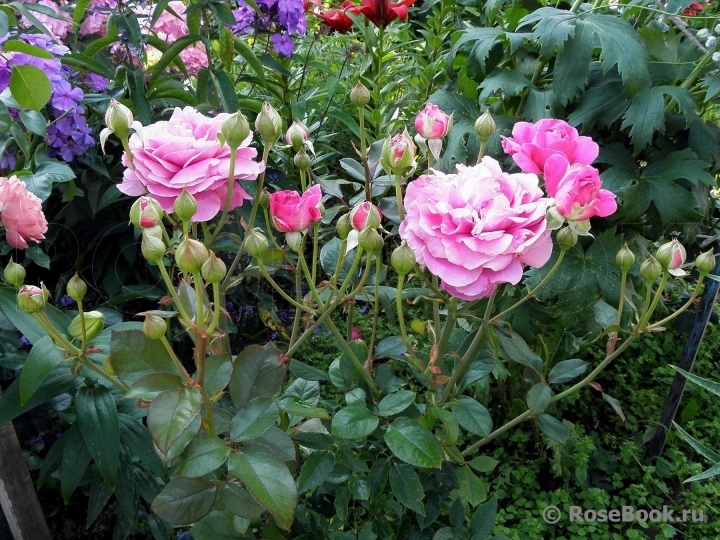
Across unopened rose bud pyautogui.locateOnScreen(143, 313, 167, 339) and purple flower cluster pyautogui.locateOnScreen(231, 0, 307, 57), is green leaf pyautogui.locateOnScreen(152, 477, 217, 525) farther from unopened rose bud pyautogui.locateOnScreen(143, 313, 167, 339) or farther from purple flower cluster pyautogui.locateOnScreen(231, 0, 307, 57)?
purple flower cluster pyautogui.locateOnScreen(231, 0, 307, 57)

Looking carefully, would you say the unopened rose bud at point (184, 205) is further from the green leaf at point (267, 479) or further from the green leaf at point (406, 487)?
the green leaf at point (406, 487)

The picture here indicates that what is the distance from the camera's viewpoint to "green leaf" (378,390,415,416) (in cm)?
66

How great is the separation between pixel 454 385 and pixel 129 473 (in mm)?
531

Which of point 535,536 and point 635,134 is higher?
point 635,134

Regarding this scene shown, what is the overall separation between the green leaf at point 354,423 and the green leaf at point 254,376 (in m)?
0.08

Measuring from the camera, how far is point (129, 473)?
93 cm

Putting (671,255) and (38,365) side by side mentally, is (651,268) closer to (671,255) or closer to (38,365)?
(671,255)

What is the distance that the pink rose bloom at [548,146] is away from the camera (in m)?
0.64

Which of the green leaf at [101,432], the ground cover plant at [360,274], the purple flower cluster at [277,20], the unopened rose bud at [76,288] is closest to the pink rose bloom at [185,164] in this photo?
the ground cover plant at [360,274]

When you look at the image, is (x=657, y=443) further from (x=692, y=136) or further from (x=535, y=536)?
(x=692, y=136)

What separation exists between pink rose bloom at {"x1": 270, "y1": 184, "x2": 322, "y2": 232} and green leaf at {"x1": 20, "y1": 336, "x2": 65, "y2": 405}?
0.31 meters

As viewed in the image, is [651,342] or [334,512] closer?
[334,512]

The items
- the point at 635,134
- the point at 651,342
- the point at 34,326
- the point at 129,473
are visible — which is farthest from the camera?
the point at 651,342

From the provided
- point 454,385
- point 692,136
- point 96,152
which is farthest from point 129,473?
point 692,136
